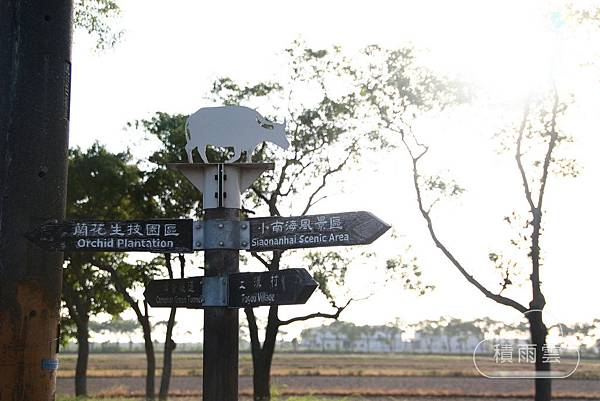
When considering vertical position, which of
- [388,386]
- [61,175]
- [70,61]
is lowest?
[388,386]

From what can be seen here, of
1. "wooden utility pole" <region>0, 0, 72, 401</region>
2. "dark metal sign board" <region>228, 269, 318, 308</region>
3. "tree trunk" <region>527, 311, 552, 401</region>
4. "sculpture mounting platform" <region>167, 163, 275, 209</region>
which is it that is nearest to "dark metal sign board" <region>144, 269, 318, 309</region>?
"dark metal sign board" <region>228, 269, 318, 308</region>

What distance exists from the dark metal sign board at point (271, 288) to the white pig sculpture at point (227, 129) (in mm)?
1121

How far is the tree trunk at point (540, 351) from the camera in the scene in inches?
704

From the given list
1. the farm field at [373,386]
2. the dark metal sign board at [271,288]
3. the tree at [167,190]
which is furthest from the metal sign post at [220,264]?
the farm field at [373,386]

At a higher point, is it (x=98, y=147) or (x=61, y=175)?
(x=98, y=147)

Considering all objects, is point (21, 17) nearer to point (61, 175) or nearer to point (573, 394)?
point (61, 175)

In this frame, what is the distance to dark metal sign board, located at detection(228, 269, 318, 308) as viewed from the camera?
6484mm

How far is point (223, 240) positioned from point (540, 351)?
12.9m

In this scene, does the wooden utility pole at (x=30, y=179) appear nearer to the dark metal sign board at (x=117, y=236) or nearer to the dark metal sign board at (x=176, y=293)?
the dark metal sign board at (x=117, y=236)

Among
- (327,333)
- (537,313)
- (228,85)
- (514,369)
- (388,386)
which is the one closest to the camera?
(537,313)

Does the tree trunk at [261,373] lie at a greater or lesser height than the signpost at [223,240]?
lesser

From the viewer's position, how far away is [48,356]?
24.8ft

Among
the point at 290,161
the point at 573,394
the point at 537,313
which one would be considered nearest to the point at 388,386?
the point at 573,394

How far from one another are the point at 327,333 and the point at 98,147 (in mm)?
122102
